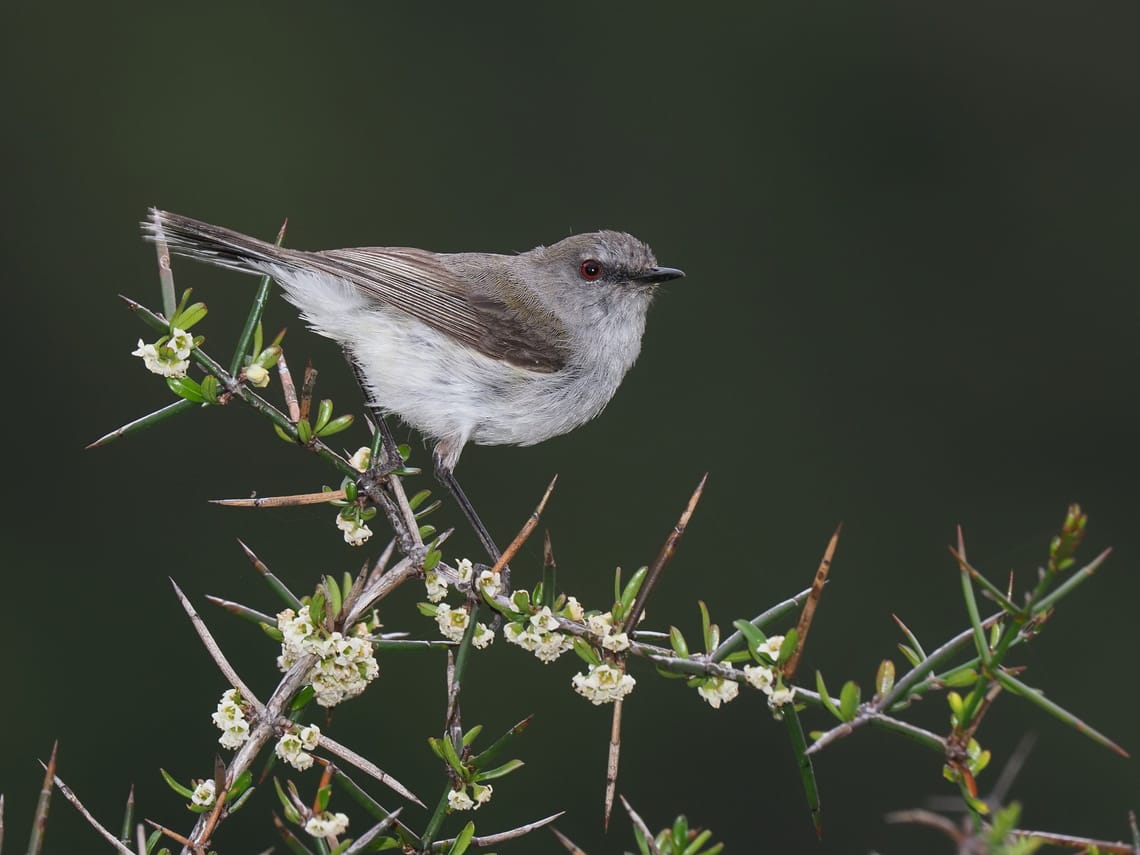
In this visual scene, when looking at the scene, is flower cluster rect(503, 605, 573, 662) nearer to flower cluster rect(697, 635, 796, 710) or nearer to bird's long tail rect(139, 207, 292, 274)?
flower cluster rect(697, 635, 796, 710)

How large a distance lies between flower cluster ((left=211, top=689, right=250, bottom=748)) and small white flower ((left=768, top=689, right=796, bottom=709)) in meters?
0.84

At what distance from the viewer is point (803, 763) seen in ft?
5.40

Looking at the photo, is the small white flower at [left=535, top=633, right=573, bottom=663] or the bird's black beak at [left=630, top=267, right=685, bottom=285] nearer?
the small white flower at [left=535, top=633, right=573, bottom=663]

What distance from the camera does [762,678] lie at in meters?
1.73

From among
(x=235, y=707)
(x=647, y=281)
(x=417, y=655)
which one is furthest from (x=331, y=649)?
(x=417, y=655)

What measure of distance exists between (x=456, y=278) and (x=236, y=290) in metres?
3.51

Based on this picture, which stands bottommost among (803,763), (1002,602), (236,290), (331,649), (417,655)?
(417,655)

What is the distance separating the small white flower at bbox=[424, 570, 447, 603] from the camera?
7.29ft

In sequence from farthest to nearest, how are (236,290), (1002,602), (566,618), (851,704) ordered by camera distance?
(236,290)
(566,618)
(851,704)
(1002,602)

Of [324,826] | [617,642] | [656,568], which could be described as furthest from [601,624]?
[324,826]

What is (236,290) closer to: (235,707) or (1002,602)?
(235,707)

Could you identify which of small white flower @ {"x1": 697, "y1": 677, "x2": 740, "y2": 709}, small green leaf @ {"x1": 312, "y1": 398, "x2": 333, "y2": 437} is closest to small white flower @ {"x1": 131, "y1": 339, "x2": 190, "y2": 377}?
small green leaf @ {"x1": 312, "y1": 398, "x2": 333, "y2": 437}

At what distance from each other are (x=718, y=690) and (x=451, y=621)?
0.52m

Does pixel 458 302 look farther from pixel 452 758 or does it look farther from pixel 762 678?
pixel 762 678
